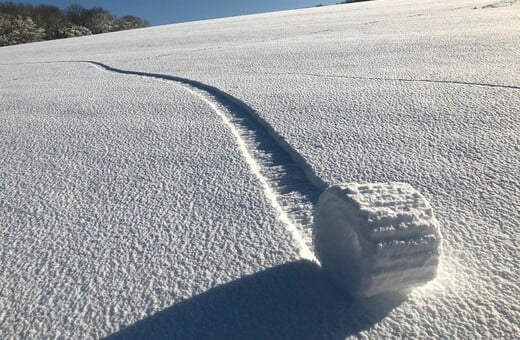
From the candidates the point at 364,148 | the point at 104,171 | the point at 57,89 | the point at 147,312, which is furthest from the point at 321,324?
the point at 57,89

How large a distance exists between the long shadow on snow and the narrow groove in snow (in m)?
0.13

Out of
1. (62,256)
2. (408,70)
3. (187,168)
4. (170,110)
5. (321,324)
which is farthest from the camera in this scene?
(408,70)

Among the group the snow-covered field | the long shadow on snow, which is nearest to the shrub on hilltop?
the snow-covered field

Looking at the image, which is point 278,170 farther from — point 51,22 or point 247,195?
point 51,22

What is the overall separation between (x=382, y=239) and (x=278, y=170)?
0.73 meters

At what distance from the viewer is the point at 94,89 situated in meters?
2.98

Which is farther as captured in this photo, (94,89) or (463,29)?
(463,29)

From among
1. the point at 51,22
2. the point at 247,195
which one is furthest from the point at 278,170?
the point at 51,22

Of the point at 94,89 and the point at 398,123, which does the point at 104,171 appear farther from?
the point at 94,89

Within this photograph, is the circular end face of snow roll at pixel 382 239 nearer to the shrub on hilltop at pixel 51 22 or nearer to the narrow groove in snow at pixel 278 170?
the narrow groove in snow at pixel 278 170

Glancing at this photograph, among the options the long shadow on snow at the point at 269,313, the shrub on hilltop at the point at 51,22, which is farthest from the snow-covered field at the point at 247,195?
the shrub on hilltop at the point at 51,22

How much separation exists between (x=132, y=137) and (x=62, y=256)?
89cm

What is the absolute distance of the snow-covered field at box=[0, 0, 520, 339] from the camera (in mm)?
824

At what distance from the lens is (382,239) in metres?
0.77
